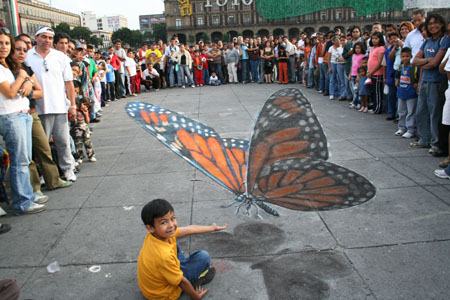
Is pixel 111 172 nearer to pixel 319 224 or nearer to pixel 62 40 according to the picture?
pixel 62 40

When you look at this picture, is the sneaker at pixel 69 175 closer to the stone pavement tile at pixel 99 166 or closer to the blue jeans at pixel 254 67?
the stone pavement tile at pixel 99 166

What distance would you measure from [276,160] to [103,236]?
2.04m

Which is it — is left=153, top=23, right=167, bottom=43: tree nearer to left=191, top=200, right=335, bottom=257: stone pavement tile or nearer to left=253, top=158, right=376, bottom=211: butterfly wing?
left=253, top=158, right=376, bottom=211: butterfly wing

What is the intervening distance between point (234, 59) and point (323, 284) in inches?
570

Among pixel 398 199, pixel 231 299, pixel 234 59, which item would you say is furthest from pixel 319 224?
pixel 234 59

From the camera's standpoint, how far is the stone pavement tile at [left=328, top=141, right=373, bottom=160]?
547 centimetres

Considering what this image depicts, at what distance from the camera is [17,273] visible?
291 cm

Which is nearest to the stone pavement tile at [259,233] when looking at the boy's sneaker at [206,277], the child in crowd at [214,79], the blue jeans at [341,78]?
the boy's sneaker at [206,277]

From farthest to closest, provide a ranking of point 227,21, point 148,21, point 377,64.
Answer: point 148,21, point 227,21, point 377,64

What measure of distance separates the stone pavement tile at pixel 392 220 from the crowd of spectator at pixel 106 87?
0.98m

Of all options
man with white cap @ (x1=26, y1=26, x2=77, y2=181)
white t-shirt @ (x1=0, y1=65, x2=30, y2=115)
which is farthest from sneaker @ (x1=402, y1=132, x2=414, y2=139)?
white t-shirt @ (x1=0, y1=65, x2=30, y2=115)

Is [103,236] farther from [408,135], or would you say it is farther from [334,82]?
[334,82]

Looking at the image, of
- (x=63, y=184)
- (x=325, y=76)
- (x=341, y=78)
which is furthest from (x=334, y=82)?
(x=63, y=184)

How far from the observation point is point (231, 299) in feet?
8.16
